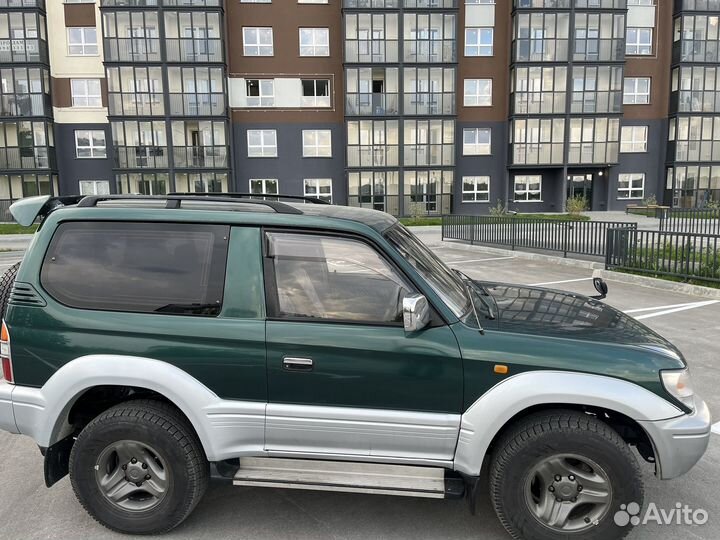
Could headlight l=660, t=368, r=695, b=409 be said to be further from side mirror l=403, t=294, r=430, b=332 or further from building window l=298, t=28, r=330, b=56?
building window l=298, t=28, r=330, b=56

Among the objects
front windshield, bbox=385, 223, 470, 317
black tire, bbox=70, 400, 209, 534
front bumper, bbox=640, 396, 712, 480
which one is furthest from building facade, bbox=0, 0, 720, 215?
black tire, bbox=70, 400, 209, 534

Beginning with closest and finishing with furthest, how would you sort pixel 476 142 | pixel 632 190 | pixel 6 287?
pixel 6 287 < pixel 476 142 < pixel 632 190

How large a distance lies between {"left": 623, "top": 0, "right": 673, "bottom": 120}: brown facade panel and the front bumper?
3784 centimetres

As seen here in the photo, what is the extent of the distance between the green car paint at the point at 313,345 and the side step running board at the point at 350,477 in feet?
1.18

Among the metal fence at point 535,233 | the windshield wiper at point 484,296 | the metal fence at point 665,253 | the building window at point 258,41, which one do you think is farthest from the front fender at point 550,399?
the building window at point 258,41

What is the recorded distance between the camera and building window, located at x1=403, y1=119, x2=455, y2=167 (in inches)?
1308

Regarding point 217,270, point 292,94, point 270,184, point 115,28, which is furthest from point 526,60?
point 217,270

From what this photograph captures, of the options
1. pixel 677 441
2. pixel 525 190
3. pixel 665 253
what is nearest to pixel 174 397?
pixel 677 441

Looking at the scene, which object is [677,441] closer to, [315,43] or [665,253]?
[665,253]

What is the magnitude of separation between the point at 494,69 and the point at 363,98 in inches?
A: 359

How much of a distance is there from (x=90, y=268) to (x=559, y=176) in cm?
3530

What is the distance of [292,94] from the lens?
33500 mm

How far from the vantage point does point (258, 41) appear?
3316 centimetres

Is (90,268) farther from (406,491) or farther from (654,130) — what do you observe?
(654,130)
